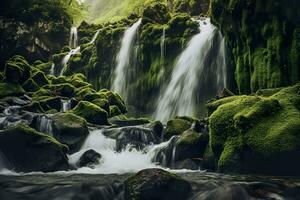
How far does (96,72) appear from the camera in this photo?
40.1m

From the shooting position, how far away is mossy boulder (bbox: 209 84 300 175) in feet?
43.8

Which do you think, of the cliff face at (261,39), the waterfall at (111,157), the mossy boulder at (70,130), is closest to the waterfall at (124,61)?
the cliff face at (261,39)

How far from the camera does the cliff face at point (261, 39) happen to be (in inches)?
749

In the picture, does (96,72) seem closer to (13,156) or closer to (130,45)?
(130,45)

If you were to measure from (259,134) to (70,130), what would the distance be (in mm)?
9111

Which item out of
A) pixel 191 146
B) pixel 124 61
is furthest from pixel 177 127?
pixel 124 61

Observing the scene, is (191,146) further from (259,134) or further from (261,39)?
(261,39)

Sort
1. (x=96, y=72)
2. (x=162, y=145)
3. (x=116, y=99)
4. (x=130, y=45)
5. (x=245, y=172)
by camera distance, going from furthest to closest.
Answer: (x=96, y=72)
(x=130, y=45)
(x=116, y=99)
(x=162, y=145)
(x=245, y=172)

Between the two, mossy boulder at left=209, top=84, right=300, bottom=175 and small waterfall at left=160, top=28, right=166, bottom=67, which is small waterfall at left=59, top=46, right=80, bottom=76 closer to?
small waterfall at left=160, top=28, right=166, bottom=67

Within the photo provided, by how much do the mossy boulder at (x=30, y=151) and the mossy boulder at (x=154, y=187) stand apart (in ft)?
17.9

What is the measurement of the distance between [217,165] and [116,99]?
55.5ft

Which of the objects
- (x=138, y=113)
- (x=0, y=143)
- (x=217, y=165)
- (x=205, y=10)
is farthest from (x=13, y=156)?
(x=205, y=10)

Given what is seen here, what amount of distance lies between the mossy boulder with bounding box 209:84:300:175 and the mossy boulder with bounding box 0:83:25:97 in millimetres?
16796

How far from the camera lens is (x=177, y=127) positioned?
19.5 meters
